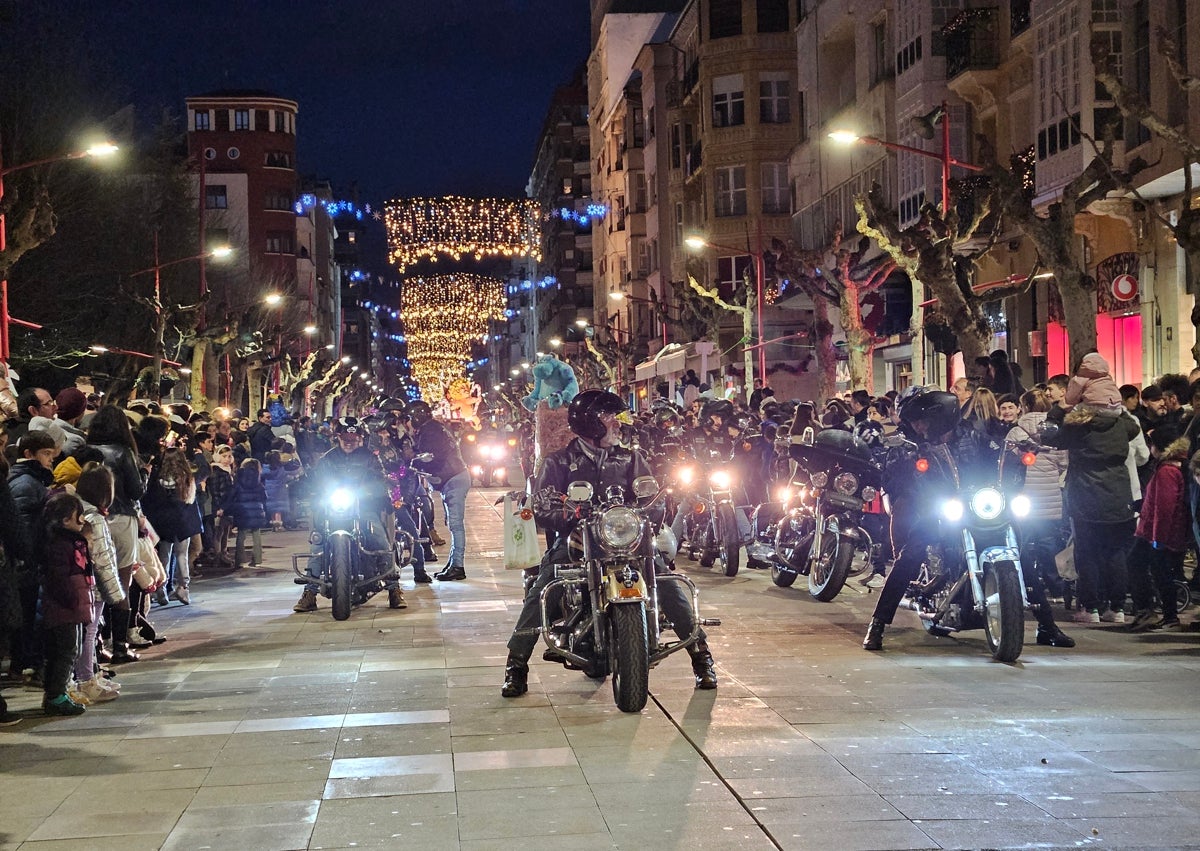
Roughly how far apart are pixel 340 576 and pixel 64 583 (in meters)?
4.57

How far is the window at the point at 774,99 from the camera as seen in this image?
56281mm

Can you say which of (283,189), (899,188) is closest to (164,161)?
(899,188)

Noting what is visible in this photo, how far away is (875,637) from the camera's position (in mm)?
11359

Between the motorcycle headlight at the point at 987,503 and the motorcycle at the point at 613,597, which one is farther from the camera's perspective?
the motorcycle headlight at the point at 987,503

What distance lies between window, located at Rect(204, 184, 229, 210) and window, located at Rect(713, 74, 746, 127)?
2238 inches

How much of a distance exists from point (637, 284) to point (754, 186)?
25.8 meters

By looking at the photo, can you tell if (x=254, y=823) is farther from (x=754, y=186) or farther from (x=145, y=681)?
(x=754, y=186)

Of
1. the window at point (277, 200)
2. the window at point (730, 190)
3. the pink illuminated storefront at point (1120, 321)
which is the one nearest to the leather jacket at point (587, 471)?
the pink illuminated storefront at point (1120, 321)

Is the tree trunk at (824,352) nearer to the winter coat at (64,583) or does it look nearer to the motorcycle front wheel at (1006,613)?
the motorcycle front wheel at (1006,613)

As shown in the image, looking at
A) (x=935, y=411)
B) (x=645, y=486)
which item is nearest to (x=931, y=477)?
(x=935, y=411)

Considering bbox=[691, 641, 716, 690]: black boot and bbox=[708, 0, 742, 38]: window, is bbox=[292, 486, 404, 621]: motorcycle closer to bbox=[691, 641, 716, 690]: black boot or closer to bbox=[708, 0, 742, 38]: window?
bbox=[691, 641, 716, 690]: black boot

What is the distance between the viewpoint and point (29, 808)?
23.0 ft

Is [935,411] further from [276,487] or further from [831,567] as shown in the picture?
[276,487]

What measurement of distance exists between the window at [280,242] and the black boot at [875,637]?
103 meters
